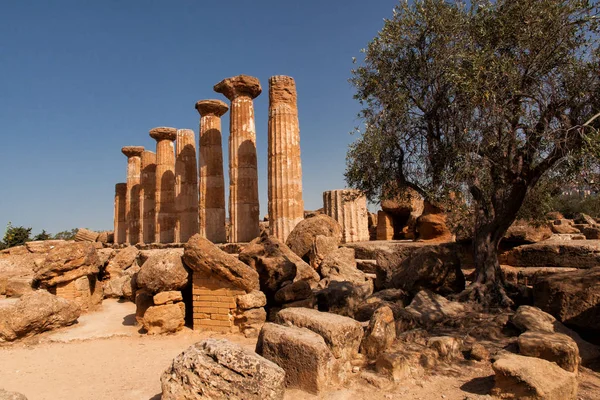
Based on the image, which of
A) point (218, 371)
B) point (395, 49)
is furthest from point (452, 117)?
point (218, 371)

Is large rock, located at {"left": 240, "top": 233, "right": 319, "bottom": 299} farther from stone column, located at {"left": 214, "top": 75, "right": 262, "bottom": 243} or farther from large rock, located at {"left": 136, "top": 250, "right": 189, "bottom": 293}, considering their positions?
stone column, located at {"left": 214, "top": 75, "right": 262, "bottom": 243}

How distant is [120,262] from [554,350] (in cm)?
1494

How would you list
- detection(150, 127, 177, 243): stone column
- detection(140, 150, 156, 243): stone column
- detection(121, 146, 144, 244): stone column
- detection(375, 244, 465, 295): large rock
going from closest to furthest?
detection(375, 244, 465, 295): large rock
detection(150, 127, 177, 243): stone column
detection(140, 150, 156, 243): stone column
detection(121, 146, 144, 244): stone column

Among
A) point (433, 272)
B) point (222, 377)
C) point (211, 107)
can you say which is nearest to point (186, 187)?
point (211, 107)

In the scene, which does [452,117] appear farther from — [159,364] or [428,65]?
[159,364]

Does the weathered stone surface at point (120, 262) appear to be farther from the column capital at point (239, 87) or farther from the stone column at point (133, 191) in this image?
the stone column at point (133, 191)

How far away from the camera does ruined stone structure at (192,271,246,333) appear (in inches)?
312

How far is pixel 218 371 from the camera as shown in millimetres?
3967

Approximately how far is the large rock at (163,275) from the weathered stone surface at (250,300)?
1.27 m

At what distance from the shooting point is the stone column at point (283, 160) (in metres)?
13.5

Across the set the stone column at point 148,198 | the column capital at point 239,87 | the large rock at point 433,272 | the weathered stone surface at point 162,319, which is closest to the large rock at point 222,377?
the weathered stone surface at point 162,319

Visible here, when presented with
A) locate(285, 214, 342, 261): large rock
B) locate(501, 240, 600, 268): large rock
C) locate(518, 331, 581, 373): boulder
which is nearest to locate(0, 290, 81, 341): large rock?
locate(285, 214, 342, 261): large rock

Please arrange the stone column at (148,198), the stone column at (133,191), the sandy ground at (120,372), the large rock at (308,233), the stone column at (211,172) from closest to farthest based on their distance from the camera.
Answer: the sandy ground at (120,372) → the large rock at (308,233) → the stone column at (211,172) → the stone column at (148,198) → the stone column at (133,191)

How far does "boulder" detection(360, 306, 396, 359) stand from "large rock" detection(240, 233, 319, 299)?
3.33 metres
